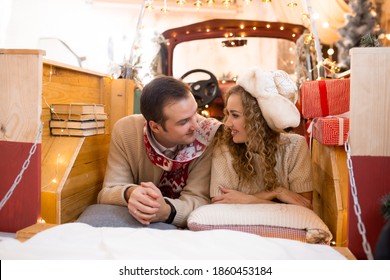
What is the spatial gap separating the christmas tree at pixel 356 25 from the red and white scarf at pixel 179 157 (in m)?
3.22

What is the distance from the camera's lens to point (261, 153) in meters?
1.98

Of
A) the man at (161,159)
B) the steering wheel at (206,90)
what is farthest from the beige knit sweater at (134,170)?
the steering wheel at (206,90)

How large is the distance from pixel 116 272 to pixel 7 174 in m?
0.80

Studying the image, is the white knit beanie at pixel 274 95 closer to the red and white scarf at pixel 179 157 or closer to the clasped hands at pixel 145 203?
the red and white scarf at pixel 179 157

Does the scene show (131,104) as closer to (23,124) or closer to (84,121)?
(84,121)

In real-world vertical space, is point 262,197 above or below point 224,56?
below

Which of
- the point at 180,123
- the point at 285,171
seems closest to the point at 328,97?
the point at 285,171

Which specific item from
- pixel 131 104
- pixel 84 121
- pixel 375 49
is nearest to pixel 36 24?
pixel 131 104

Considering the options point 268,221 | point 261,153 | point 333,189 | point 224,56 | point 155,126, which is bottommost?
point 268,221

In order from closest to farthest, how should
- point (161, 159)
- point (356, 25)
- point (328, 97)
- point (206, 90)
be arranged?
point (161, 159), point (328, 97), point (206, 90), point (356, 25)

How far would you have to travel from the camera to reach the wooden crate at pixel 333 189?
1757mm

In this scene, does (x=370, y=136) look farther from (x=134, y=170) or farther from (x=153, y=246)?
(x=134, y=170)

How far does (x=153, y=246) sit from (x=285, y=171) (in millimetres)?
975

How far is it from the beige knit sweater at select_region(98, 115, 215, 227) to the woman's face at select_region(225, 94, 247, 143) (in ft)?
0.75
